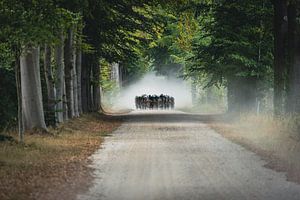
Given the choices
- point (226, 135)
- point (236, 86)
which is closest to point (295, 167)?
point (226, 135)

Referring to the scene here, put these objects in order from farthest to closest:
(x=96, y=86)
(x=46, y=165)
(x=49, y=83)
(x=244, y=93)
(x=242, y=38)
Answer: (x=96, y=86) → (x=244, y=93) → (x=242, y=38) → (x=49, y=83) → (x=46, y=165)

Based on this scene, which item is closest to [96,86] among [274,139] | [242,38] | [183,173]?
[242,38]

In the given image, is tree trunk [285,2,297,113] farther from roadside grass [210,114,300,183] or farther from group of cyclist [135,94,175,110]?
group of cyclist [135,94,175,110]

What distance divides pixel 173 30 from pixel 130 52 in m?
25.3

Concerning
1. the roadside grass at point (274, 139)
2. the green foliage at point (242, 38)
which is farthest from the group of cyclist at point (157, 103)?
the roadside grass at point (274, 139)

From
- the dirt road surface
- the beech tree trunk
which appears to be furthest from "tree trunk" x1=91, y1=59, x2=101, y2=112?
the dirt road surface

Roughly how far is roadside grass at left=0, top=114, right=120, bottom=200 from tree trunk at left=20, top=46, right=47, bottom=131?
766 millimetres

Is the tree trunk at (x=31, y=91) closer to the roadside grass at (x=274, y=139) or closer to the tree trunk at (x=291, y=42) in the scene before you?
the roadside grass at (x=274, y=139)

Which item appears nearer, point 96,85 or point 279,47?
point 279,47

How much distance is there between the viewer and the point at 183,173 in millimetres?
15016

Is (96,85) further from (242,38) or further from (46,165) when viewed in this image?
(46,165)

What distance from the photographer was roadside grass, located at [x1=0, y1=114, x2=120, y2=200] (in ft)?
40.8

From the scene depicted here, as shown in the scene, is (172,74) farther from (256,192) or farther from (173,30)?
(256,192)

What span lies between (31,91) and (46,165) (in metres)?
→ 7.93
